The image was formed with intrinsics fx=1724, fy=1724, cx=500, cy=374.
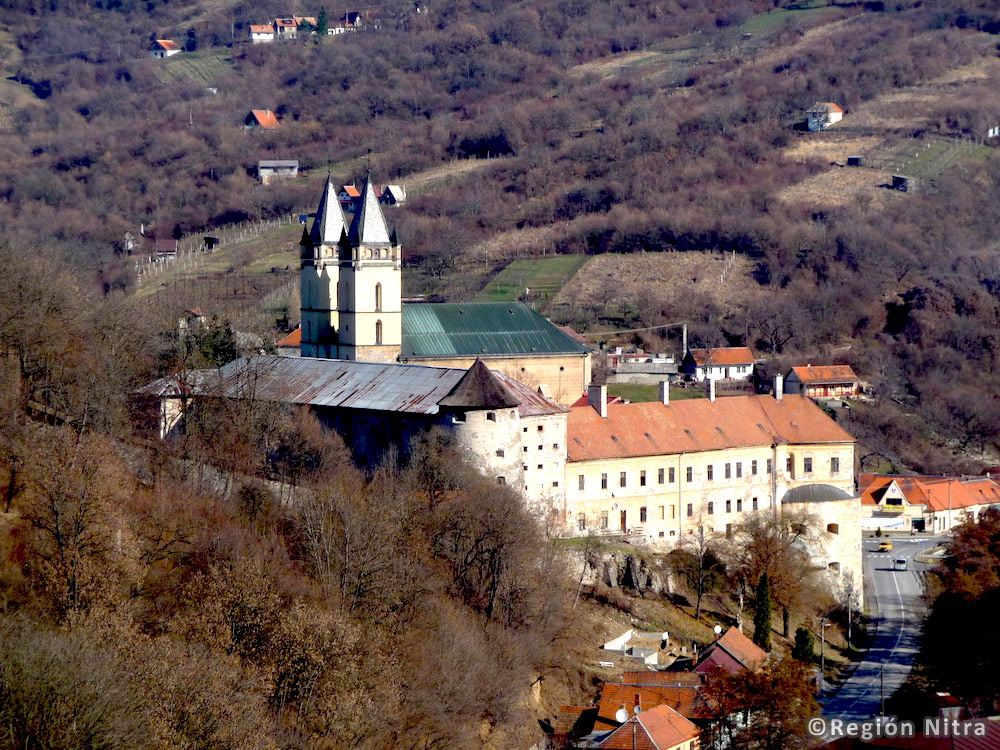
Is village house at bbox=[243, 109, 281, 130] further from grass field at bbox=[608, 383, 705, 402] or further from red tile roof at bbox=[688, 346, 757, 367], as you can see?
grass field at bbox=[608, 383, 705, 402]

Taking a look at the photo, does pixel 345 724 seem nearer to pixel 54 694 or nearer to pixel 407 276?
pixel 54 694

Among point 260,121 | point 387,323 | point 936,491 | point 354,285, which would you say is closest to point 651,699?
point 387,323

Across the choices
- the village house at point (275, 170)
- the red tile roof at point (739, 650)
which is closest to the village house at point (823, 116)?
the village house at point (275, 170)

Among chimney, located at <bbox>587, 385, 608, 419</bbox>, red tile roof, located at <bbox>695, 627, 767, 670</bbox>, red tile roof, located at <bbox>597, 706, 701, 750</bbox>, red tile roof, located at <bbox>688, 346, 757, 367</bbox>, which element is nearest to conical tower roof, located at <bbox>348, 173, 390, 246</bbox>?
chimney, located at <bbox>587, 385, 608, 419</bbox>

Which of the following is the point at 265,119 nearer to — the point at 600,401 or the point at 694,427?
the point at 694,427

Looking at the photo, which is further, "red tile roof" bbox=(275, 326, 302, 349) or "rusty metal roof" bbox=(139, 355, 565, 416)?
"red tile roof" bbox=(275, 326, 302, 349)

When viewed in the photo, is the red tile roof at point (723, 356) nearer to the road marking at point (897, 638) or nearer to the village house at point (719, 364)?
the village house at point (719, 364)
